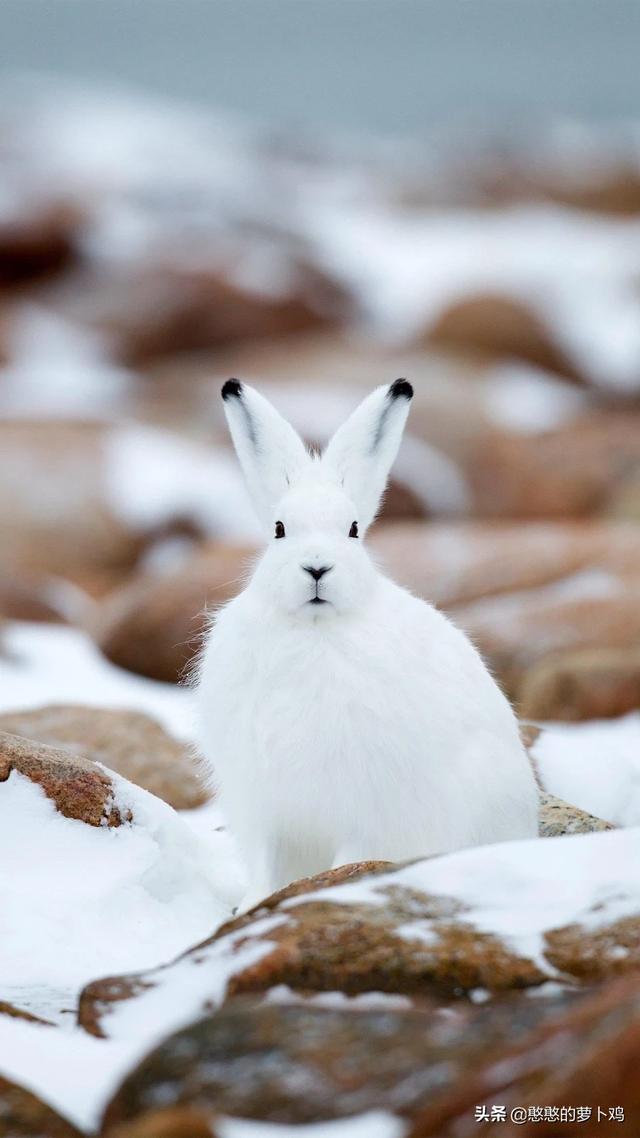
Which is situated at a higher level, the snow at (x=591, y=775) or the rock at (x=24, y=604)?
the rock at (x=24, y=604)

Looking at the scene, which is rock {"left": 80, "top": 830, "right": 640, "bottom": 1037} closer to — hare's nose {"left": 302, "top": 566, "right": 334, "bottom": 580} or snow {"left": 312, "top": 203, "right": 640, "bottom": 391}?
hare's nose {"left": 302, "top": 566, "right": 334, "bottom": 580}

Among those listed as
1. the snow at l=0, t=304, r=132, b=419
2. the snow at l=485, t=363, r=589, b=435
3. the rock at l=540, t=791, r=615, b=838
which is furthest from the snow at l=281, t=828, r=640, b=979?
the snow at l=0, t=304, r=132, b=419

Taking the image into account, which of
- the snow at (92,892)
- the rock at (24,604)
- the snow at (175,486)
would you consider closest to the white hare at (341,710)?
the snow at (92,892)

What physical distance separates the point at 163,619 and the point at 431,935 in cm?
533

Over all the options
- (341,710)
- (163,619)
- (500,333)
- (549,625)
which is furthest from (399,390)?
(500,333)

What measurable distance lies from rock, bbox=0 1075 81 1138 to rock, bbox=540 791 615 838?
207 centimetres

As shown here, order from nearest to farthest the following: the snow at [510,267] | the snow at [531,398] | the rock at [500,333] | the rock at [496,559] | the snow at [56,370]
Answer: the rock at [496,559], the snow at [531,398], the snow at [56,370], the rock at [500,333], the snow at [510,267]

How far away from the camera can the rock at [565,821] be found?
4.43 meters

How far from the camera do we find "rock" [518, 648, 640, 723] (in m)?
6.68

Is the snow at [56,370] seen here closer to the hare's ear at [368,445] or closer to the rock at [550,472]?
the rock at [550,472]


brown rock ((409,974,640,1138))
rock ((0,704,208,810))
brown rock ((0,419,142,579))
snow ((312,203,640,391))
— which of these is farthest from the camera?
snow ((312,203,640,391))

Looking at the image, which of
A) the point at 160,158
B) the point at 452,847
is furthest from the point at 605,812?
the point at 160,158

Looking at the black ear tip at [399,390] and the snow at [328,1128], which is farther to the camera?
the black ear tip at [399,390]

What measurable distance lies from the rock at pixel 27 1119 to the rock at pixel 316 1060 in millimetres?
87
